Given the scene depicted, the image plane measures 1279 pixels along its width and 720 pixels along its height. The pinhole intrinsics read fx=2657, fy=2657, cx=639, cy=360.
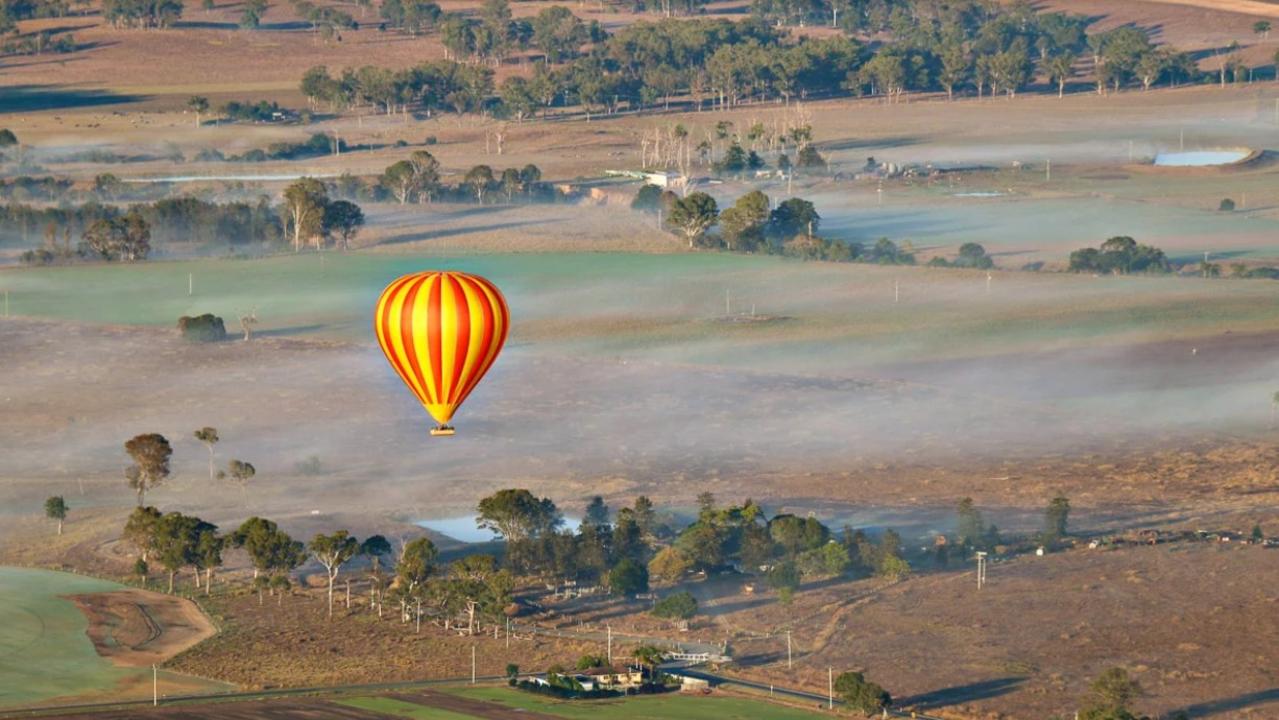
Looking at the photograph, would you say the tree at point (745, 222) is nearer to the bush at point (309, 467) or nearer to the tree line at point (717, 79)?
the bush at point (309, 467)

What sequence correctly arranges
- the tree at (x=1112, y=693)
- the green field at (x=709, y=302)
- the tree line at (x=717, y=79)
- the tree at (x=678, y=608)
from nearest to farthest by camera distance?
1. the tree at (x=1112, y=693)
2. the tree at (x=678, y=608)
3. the green field at (x=709, y=302)
4. the tree line at (x=717, y=79)

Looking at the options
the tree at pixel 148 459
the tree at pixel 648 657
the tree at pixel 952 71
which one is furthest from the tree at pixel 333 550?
the tree at pixel 952 71

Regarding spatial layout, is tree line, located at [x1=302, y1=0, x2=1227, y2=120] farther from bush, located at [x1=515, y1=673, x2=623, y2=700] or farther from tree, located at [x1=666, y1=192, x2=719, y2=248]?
bush, located at [x1=515, y1=673, x2=623, y2=700]

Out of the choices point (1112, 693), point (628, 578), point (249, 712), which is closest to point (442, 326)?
point (628, 578)

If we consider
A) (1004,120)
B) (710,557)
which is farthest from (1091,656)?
(1004,120)

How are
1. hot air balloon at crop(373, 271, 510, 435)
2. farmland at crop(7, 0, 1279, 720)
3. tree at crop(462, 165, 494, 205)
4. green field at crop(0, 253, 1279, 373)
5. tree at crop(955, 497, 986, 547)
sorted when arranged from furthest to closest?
tree at crop(462, 165, 494, 205)
green field at crop(0, 253, 1279, 373)
tree at crop(955, 497, 986, 547)
hot air balloon at crop(373, 271, 510, 435)
farmland at crop(7, 0, 1279, 720)

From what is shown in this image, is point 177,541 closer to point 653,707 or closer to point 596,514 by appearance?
point 596,514

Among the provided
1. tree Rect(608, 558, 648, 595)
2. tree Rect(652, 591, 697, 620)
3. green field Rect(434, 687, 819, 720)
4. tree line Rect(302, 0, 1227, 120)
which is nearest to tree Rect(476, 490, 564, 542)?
tree Rect(608, 558, 648, 595)
